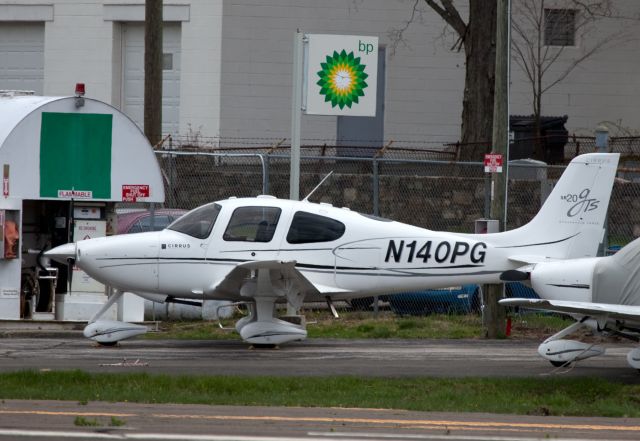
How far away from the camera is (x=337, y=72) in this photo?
18.9 metres

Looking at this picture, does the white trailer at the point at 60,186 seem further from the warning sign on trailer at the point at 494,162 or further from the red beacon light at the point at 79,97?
the warning sign on trailer at the point at 494,162

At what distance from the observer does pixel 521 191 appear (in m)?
25.1

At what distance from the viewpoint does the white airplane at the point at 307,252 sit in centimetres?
1652

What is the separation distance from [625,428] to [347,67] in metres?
9.59

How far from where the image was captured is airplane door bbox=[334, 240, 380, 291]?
16.8 m

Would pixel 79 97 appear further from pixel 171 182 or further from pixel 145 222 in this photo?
pixel 171 182

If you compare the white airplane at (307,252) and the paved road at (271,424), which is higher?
the white airplane at (307,252)

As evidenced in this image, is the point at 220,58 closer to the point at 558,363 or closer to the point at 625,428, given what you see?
the point at 558,363

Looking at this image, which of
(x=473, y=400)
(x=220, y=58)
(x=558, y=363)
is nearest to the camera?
(x=473, y=400)

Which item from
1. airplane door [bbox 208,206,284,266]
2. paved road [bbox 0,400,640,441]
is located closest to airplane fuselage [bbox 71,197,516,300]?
airplane door [bbox 208,206,284,266]

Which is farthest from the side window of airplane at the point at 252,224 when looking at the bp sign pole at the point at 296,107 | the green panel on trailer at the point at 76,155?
the green panel on trailer at the point at 76,155

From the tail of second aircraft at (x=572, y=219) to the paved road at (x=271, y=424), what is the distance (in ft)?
19.4

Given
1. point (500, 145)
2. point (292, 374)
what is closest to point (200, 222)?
point (292, 374)

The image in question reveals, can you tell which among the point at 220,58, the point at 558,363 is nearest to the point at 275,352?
the point at 558,363
